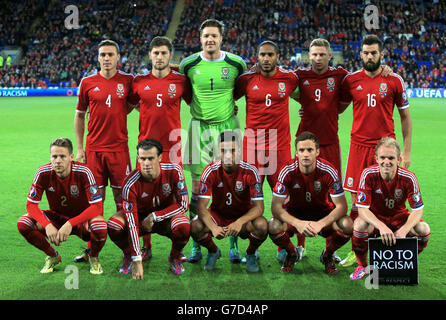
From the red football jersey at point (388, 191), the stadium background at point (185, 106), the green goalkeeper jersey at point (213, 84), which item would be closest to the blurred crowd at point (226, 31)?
the stadium background at point (185, 106)

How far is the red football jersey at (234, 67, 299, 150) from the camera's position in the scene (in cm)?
485

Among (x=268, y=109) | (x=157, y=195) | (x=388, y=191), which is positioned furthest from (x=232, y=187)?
(x=388, y=191)

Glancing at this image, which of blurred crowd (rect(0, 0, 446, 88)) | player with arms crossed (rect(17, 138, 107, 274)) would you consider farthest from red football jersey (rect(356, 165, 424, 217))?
blurred crowd (rect(0, 0, 446, 88))

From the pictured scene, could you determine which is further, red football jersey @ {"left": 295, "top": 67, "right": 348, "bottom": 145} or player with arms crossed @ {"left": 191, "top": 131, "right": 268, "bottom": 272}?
red football jersey @ {"left": 295, "top": 67, "right": 348, "bottom": 145}

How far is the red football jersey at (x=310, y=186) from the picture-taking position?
4242mm

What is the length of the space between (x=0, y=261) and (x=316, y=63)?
11.4ft

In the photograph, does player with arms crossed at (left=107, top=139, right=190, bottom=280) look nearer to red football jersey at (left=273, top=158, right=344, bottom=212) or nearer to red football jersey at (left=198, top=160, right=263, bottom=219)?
red football jersey at (left=198, top=160, right=263, bottom=219)

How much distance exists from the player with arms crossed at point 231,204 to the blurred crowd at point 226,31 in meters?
26.5

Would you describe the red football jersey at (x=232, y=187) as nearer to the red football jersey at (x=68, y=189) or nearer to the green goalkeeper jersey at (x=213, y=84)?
the green goalkeeper jersey at (x=213, y=84)

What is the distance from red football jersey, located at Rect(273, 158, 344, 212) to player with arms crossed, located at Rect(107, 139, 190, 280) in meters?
0.87

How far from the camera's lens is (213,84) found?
4918 mm

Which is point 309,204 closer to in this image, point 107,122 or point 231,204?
point 231,204

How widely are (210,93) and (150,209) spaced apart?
52.1 inches

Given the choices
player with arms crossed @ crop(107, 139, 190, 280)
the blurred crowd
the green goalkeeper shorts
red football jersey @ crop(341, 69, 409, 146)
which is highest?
the blurred crowd
